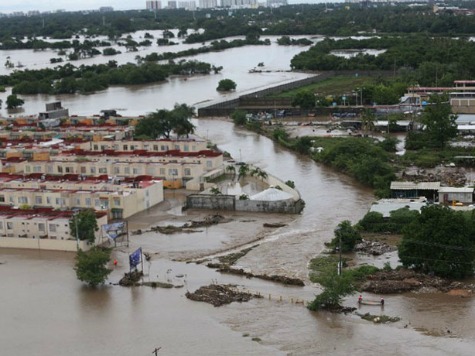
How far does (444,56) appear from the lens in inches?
1005

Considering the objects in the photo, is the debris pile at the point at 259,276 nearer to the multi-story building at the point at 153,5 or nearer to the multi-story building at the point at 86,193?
the multi-story building at the point at 86,193

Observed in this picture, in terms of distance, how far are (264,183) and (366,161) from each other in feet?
5.13

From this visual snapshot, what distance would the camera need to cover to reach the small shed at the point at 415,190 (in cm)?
1123

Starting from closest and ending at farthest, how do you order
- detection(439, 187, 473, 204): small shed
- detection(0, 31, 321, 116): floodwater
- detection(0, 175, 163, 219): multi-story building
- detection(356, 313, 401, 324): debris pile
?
detection(356, 313, 401, 324): debris pile → detection(439, 187, 473, 204): small shed → detection(0, 175, 163, 219): multi-story building → detection(0, 31, 321, 116): floodwater

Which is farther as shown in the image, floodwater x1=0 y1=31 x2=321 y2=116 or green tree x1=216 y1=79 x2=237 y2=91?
green tree x1=216 y1=79 x2=237 y2=91

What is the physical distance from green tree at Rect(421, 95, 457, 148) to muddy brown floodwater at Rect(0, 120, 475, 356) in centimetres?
459

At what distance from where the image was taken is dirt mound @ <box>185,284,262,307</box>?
8070 mm

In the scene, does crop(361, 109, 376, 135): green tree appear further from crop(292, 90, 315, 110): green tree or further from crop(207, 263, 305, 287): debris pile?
crop(207, 263, 305, 287): debris pile

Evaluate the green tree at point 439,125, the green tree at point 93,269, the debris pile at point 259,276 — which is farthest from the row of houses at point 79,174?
the green tree at point 439,125

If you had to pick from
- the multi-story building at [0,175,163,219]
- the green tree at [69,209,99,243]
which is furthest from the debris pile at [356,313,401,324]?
the multi-story building at [0,175,163,219]

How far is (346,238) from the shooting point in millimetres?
9289

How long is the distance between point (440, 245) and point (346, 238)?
1.28m

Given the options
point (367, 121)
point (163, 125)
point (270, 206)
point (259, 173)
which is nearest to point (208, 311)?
point (270, 206)

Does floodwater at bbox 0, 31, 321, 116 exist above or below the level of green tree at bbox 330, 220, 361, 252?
below
